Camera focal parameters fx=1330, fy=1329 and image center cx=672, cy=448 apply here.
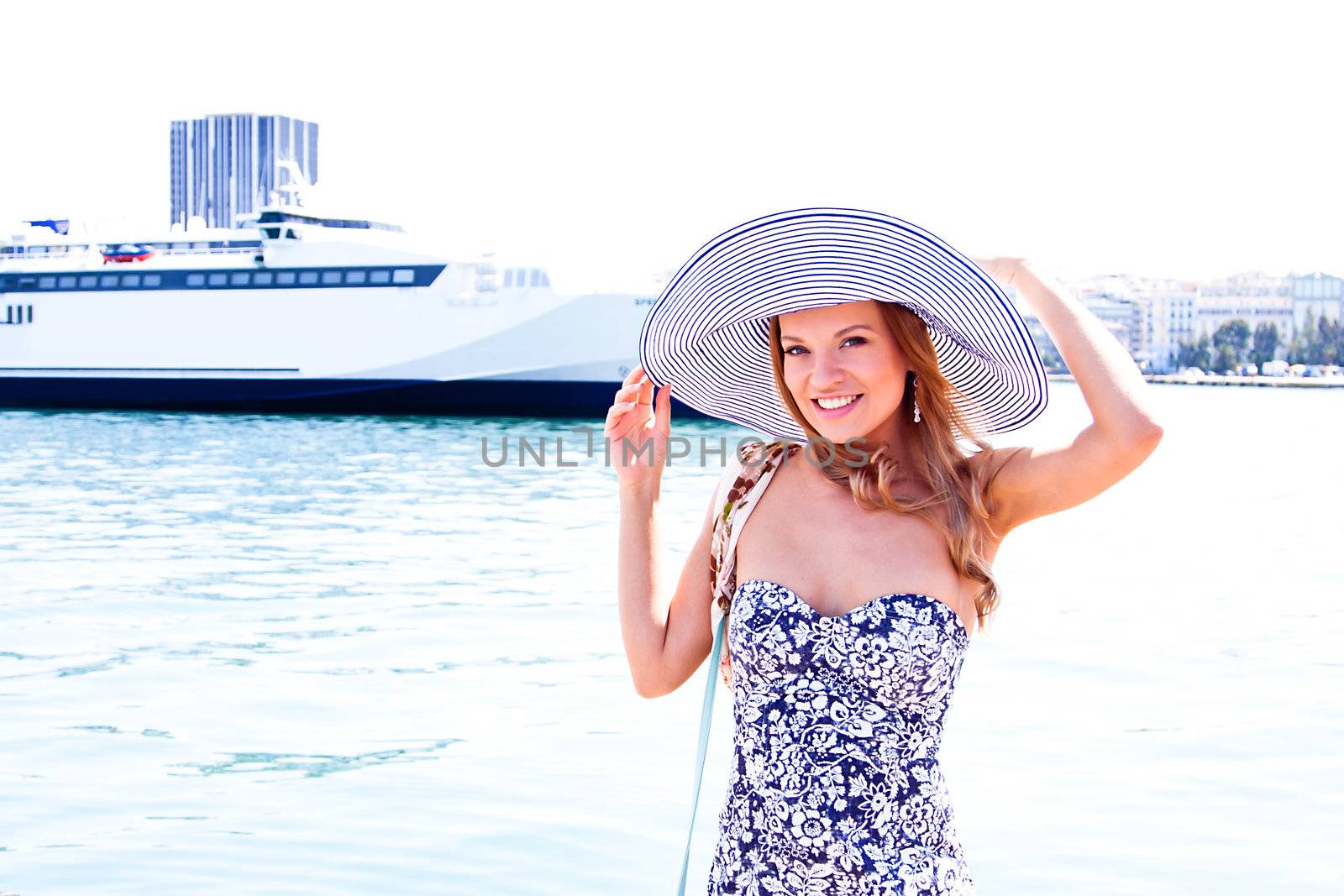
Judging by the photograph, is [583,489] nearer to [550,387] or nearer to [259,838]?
[259,838]

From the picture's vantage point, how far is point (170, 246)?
41.4 meters

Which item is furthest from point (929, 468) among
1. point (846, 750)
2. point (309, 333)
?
point (309, 333)

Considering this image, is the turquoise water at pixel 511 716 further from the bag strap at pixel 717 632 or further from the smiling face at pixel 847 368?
the bag strap at pixel 717 632

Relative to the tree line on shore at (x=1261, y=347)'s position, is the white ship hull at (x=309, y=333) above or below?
below

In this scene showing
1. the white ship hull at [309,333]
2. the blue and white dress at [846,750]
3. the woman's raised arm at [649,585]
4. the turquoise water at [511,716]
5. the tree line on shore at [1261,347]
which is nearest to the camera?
the blue and white dress at [846,750]

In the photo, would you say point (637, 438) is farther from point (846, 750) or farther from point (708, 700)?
point (846, 750)

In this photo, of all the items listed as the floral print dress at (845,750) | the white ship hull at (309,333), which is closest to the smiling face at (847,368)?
the floral print dress at (845,750)

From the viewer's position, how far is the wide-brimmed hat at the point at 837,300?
158 centimetres

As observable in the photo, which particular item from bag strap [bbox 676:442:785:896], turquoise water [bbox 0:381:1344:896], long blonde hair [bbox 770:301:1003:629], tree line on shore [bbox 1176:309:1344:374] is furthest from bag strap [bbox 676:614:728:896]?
tree line on shore [bbox 1176:309:1344:374]

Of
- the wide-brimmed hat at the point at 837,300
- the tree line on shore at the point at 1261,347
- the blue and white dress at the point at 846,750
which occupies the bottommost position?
the blue and white dress at the point at 846,750

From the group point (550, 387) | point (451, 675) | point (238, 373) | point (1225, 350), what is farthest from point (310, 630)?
point (1225, 350)

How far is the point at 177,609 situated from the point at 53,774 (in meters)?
3.34

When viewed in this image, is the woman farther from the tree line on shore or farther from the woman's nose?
the tree line on shore

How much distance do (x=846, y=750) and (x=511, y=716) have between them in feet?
14.1
